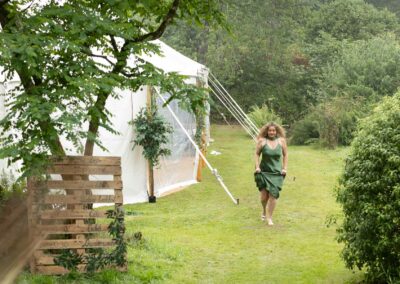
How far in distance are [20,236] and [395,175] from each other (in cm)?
388

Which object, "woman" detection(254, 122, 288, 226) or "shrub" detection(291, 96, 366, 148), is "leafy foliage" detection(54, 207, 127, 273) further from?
"shrub" detection(291, 96, 366, 148)

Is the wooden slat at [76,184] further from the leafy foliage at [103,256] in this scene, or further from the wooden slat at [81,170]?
the leafy foliage at [103,256]

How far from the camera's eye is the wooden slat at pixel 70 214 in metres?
6.25

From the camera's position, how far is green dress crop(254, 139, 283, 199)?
958 centimetres

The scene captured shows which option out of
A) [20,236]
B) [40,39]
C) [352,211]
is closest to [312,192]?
[352,211]

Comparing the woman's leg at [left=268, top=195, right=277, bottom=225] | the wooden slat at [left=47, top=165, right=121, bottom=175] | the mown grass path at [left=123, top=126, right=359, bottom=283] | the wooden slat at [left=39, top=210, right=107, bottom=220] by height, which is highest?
the wooden slat at [left=47, top=165, right=121, bottom=175]

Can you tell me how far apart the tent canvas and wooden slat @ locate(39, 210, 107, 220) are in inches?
158

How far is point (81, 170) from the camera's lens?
6.34 m

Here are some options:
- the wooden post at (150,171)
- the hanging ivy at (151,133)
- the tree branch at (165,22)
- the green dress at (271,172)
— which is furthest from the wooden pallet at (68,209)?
the wooden post at (150,171)

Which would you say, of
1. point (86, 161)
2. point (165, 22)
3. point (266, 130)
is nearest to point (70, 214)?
point (86, 161)

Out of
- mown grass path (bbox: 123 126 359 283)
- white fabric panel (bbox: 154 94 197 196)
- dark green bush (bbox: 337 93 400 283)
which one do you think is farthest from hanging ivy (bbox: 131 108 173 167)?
dark green bush (bbox: 337 93 400 283)

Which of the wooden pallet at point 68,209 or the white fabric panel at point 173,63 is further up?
the white fabric panel at point 173,63

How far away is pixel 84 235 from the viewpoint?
6.39 metres

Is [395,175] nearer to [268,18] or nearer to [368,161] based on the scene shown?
[368,161]
